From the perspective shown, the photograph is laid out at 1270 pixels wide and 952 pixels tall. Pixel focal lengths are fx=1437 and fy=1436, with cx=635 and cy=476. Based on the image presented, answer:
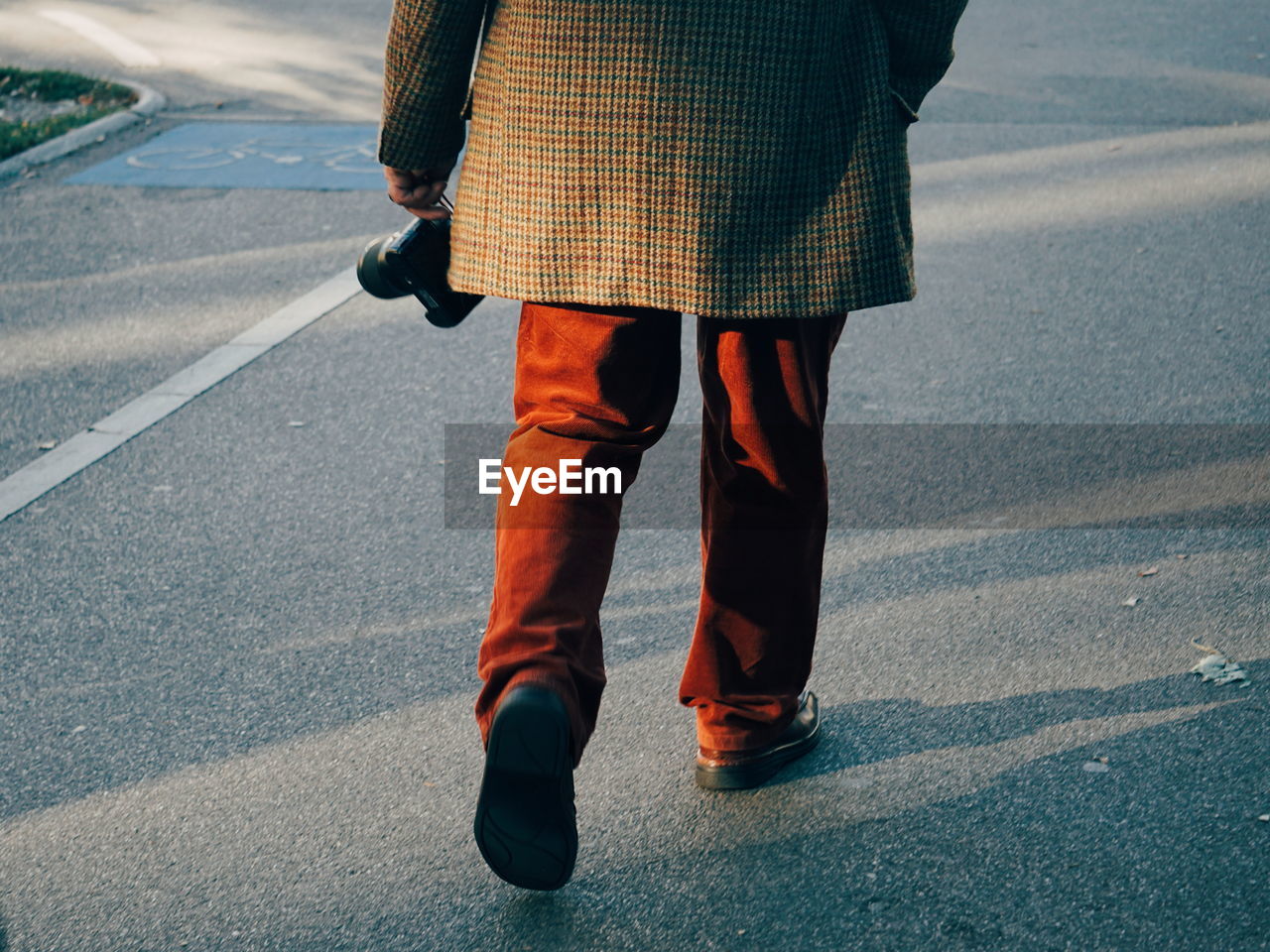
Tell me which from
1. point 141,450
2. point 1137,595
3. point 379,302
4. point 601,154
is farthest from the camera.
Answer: point 379,302

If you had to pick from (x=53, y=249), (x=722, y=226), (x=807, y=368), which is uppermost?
(x=722, y=226)

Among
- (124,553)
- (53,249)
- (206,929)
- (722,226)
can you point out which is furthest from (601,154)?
(53,249)

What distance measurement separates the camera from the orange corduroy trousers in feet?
7.50

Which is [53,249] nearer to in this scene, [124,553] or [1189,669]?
[124,553]

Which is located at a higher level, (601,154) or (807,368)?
(601,154)

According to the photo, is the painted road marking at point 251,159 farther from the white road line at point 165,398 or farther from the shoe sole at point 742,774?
the shoe sole at point 742,774

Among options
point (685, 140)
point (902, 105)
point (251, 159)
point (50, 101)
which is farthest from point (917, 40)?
point (50, 101)

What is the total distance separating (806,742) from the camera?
2797mm

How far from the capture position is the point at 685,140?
2166mm

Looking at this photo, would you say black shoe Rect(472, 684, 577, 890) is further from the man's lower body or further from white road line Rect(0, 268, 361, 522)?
white road line Rect(0, 268, 361, 522)

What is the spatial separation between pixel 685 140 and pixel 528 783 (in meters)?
1.00

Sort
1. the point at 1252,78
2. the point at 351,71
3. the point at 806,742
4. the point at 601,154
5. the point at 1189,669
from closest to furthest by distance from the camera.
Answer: the point at 601,154 → the point at 806,742 → the point at 1189,669 → the point at 1252,78 → the point at 351,71

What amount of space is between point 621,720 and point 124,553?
5.05 feet

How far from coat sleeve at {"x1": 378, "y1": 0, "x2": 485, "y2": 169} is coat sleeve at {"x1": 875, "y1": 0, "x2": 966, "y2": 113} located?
2.15 ft
